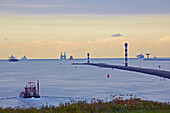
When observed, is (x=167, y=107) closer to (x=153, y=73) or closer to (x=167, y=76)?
(x=167, y=76)

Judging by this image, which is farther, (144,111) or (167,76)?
(167,76)

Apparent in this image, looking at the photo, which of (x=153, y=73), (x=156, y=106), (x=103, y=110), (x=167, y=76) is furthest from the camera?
(x=153, y=73)

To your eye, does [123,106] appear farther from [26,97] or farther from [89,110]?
[26,97]

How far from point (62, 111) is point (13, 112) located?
353 cm

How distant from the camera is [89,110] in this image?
23891 millimetres

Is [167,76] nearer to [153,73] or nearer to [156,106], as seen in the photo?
[153,73]

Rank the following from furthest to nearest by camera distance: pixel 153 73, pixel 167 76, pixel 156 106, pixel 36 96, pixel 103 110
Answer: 1. pixel 153 73
2. pixel 167 76
3. pixel 36 96
4. pixel 156 106
5. pixel 103 110

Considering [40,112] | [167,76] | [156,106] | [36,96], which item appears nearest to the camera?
[40,112]

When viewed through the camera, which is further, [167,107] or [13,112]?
[167,107]

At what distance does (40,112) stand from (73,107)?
280cm

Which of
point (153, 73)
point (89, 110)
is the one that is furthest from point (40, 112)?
point (153, 73)

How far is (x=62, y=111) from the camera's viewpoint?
77.2 feet

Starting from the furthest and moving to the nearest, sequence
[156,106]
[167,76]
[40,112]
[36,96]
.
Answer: [167,76] < [36,96] < [156,106] < [40,112]

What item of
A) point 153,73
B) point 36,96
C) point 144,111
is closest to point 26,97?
point 36,96
